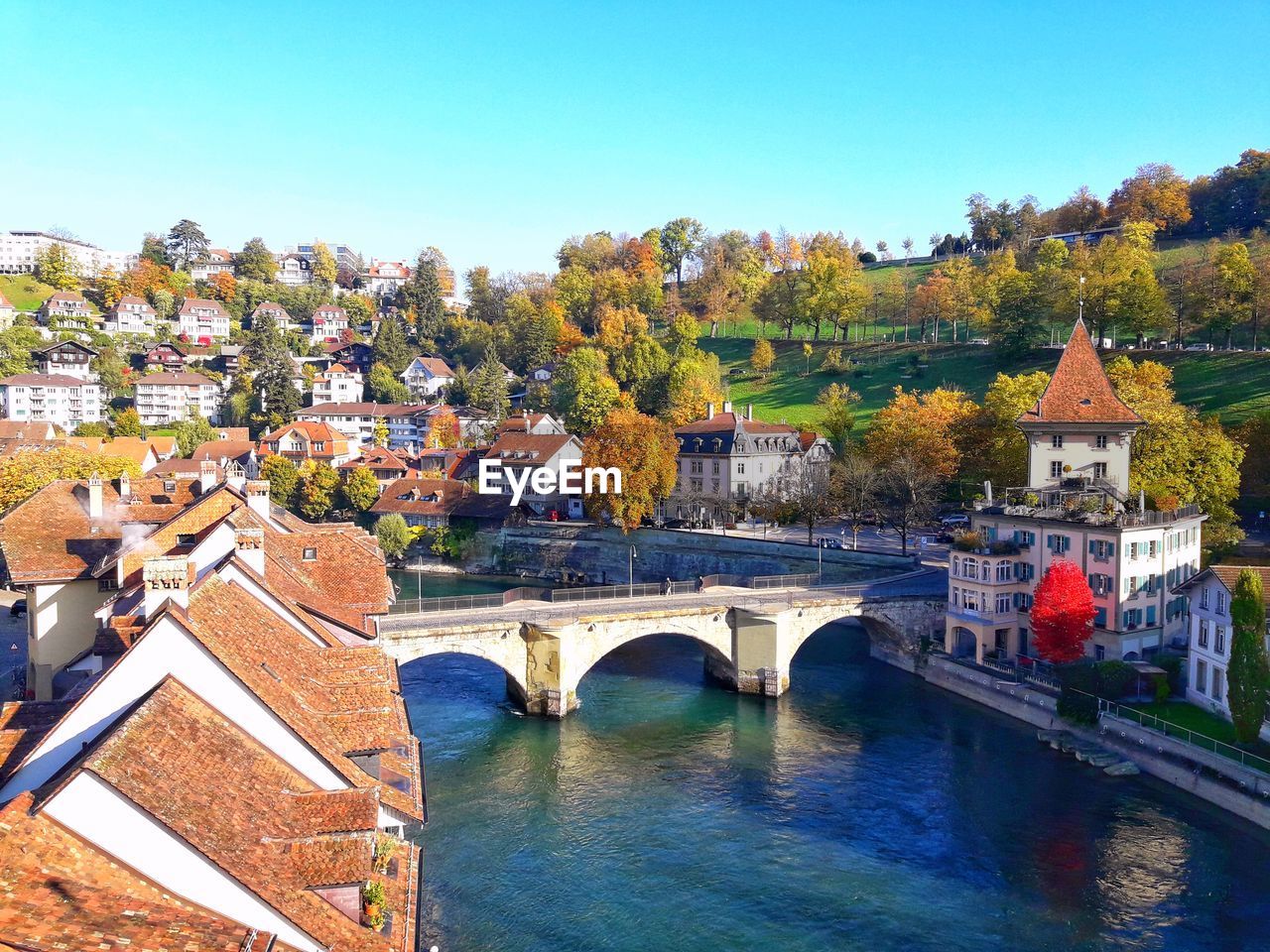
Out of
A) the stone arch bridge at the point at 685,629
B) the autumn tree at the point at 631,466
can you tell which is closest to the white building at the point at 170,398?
the autumn tree at the point at 631,466

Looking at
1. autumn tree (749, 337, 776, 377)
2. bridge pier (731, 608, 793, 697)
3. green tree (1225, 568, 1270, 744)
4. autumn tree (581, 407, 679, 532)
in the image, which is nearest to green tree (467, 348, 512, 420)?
autumn tree (749, 337, 776, 377)

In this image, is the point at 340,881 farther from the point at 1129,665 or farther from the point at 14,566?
the point at 1129,665

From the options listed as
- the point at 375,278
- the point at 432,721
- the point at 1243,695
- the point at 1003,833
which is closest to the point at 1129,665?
the point at 1243,695

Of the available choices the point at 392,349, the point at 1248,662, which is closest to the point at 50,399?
the point at 392,349

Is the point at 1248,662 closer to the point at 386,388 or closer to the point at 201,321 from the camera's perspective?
the point at 386,388

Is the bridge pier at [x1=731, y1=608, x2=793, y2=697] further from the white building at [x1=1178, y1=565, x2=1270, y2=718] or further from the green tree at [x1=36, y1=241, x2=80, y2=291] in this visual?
the green tree at [x1=36, y1=241, x2=80, y2=291]

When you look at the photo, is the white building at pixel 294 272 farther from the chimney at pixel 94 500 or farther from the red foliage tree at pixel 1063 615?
the red foliage tree at pixel 1063 615

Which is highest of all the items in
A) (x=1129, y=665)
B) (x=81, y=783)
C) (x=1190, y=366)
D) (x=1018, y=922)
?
(x=1190, y=366)
